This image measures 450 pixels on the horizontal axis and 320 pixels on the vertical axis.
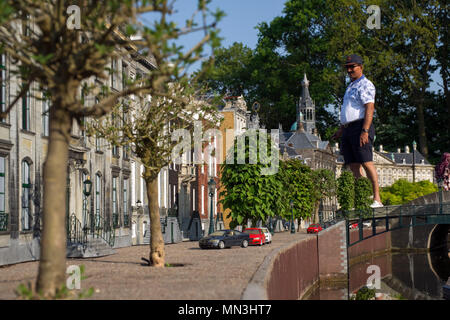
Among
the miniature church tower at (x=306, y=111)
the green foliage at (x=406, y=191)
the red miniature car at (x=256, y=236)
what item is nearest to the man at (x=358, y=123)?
the red miniature car at (x=256, y=236)

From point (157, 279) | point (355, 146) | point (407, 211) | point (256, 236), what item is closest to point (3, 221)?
point (157, 279)

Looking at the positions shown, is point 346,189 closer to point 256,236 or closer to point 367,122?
point 256,236

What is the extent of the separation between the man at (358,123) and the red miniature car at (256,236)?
30.8 meters

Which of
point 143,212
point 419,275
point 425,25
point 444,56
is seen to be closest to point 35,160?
point 143,212

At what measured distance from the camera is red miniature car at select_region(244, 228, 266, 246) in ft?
154

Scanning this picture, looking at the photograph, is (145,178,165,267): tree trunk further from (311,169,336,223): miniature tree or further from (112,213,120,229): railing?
(311,169,336,223): miniature tree

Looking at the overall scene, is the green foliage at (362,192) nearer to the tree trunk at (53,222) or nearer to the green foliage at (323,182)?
the green foliage at (323,182)

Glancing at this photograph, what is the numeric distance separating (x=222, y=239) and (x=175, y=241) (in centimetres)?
1028

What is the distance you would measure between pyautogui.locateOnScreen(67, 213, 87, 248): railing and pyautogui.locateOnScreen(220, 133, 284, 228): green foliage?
18167mm

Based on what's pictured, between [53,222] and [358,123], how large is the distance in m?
6.74

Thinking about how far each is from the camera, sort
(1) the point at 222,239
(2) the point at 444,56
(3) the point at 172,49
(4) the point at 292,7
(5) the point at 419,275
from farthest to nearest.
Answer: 1. (4) the point at 292,7
2. (2) the point at 444,56
3. (5) the point at 419,275
4. (1) the point at 222,239
5. (3) the point at 172,49

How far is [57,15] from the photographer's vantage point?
14.4 metres

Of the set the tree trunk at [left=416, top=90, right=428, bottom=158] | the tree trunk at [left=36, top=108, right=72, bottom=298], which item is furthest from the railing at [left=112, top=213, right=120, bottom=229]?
the tree trunk at [left=416, top=90, right=428, bottom=158]
